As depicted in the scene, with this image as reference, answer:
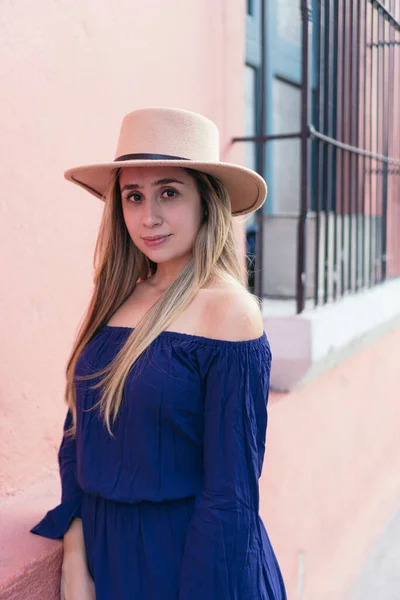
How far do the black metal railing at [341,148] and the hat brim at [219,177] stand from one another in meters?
1.14

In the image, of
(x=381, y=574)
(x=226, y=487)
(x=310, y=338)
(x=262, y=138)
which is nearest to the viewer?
(x=226, y=487)

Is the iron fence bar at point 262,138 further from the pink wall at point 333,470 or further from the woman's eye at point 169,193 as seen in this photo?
the woman's eye at point 169,193

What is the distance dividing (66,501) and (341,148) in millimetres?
2555

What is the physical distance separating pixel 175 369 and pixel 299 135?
2018 mm

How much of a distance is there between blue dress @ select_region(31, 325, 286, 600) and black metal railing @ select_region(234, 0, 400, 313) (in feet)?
5.03

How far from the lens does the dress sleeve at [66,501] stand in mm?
1695

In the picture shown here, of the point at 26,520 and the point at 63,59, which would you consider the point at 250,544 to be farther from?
the point at 63,59

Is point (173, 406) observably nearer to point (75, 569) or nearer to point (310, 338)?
point (75, 569)

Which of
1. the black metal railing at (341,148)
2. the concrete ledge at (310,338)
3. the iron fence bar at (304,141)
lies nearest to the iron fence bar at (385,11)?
the black metal railing at (341,148)

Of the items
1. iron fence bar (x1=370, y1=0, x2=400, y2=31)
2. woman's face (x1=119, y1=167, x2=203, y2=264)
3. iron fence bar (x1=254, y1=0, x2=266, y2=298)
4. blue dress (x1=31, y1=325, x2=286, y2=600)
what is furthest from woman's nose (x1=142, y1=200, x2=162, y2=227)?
iron fence bar (x1=370, y1=0, x2=400, y2=31)

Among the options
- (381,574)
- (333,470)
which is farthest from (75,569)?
(381,574)

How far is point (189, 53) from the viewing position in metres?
2.92

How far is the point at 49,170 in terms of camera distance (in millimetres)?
2123

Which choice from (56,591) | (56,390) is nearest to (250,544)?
(56,591)
